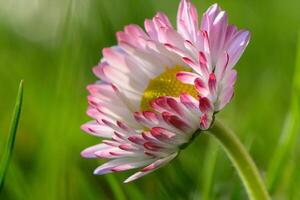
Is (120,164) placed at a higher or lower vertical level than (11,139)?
lower

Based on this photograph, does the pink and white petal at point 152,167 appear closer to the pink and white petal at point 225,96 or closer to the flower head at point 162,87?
the flower head at point 162,87

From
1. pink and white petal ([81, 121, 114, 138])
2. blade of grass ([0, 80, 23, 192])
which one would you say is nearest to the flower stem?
pink and white petal ([81, 121, 114, 138])

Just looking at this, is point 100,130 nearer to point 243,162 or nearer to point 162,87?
point 162,87

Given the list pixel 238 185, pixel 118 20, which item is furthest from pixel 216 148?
pixel 118 20

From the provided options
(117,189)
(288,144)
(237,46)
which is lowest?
(288,144)

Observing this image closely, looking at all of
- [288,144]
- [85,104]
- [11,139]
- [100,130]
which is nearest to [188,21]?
[100,130]

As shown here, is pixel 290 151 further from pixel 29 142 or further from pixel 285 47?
pixel 285 47
